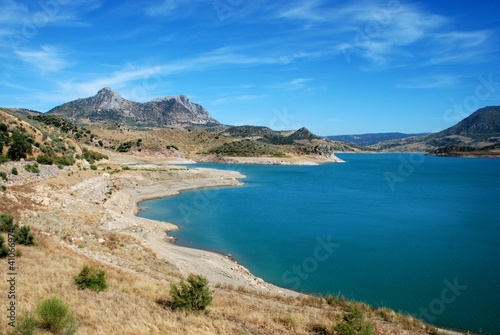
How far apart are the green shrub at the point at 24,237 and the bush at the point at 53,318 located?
7934mm

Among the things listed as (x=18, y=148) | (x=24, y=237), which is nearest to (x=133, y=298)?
(x=24, y=237)

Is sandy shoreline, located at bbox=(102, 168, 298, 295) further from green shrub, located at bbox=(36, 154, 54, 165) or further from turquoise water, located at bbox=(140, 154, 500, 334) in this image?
green shrub, located at bbox=(36, 154, 54, 165)

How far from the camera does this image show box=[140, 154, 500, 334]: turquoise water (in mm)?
16297

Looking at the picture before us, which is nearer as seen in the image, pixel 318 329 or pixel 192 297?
pixel 318 329

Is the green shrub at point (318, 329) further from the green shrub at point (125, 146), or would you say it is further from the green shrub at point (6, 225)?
the green shrub at point (125, 146)

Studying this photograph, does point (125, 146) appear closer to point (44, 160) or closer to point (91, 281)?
point (44, 160)

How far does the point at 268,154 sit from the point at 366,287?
97.3 m

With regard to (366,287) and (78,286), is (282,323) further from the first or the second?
(366,287)

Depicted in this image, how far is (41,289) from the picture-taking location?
902 cm

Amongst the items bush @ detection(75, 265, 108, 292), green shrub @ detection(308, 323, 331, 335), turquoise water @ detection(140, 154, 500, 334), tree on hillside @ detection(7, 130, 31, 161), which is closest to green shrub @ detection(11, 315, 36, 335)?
bush @ detection(75, 265, 108, 292)

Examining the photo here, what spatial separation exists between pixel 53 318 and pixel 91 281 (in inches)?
129

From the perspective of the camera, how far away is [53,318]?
22.8 feet

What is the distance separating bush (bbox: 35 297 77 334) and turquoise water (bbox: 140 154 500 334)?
11.5 m

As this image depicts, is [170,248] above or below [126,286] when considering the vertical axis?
below
